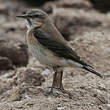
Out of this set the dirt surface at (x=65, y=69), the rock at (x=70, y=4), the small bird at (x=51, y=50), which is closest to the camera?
the dirt surface at (x=65, y=69)

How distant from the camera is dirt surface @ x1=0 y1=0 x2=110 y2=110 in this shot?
6832 mm

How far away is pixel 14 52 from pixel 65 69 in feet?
5.91

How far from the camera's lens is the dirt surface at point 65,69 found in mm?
6832

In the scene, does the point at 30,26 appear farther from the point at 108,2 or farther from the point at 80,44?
the point at 108,2

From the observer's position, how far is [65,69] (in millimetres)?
8844

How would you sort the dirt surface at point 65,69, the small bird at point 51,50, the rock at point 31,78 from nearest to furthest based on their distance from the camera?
the dirt surface at point 65,69 < the small bird at point 51,50 < the rock at point 31,78

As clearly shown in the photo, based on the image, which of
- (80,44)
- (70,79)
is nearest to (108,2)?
(80,44)

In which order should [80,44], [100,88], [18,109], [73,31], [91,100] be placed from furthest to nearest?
1. [73,31]
2. [80,44]
3. [100,88]
4. [91,100]
5. [18,109]

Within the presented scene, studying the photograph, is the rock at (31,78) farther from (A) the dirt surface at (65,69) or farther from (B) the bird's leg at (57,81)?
(B) the bird's leg at (57,81)

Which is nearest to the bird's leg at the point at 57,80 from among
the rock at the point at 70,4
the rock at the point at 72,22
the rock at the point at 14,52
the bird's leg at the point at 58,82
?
the bird's leg at the point at 58,82

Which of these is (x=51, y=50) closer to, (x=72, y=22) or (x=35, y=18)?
(x=35, y=18)

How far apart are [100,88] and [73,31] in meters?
5.50

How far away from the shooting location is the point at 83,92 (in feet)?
23.9

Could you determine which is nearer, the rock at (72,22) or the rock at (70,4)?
the rock at (72,22)
